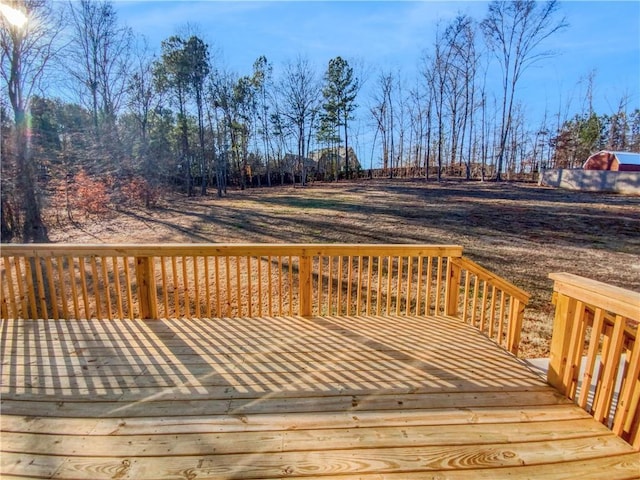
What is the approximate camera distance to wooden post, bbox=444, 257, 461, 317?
136 inches

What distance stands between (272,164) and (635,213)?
71.7 ft

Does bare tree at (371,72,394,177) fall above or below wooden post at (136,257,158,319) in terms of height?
above

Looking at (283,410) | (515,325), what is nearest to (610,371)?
(515,325)

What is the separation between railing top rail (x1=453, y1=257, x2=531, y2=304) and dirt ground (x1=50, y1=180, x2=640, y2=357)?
954 mm

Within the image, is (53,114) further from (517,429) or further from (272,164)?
(517,429)

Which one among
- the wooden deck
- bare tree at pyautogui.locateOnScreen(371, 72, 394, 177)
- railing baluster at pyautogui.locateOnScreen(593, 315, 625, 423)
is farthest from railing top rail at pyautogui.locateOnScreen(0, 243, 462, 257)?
bare tree at pyautogui.locateOnScreen(371, 72, 394, 177)

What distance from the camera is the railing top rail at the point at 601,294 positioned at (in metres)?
1.61

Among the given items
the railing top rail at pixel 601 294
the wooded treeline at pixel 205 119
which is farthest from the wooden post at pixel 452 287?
the wooded treeline at pixel 205 119

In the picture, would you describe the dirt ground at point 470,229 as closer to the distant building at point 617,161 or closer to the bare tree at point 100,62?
the bare tree at point 100,62

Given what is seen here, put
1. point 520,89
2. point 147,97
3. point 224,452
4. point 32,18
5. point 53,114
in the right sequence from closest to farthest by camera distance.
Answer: point 224,452, point 32,18, point 53,114, point 147,97, point 520,89

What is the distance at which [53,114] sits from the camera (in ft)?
42.0

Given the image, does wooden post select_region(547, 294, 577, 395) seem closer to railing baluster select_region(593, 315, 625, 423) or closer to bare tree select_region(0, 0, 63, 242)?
railing baluster select_region(593, 315, 625, 423)

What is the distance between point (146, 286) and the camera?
3.22 meters

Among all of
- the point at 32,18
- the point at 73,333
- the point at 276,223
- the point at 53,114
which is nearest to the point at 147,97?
the point at 53,114
